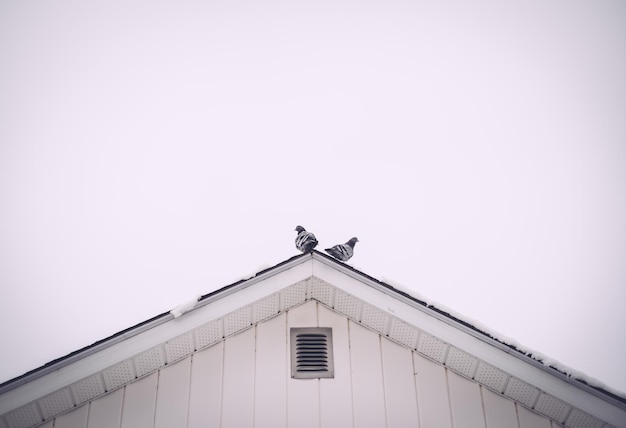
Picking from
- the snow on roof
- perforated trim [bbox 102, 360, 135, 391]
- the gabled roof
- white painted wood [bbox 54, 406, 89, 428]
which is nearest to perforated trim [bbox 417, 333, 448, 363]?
the gabled roof

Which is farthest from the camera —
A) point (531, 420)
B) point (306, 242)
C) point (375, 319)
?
point (306, 242)

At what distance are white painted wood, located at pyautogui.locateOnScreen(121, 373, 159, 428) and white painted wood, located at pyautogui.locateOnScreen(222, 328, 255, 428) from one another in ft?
1.85

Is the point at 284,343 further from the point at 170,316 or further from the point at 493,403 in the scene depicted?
the point at 493,403

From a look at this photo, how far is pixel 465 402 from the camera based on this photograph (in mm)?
4770

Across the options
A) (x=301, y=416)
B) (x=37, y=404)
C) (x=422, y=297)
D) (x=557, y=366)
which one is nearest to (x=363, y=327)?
(x=422, y=297)

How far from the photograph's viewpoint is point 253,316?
5.11m

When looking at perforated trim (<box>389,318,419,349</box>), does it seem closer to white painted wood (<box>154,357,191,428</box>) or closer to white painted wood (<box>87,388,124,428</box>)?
white painted wood (<box>154,357,191,428</box>)

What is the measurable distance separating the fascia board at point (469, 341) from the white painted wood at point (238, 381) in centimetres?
86

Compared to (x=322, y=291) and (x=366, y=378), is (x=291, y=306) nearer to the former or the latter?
(x=322, y=291)

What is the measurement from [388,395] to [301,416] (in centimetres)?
72

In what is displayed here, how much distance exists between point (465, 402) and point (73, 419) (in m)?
3.08

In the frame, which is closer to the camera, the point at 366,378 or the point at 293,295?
the point at 366,378

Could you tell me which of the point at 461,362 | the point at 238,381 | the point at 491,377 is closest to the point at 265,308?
the point at 238,381

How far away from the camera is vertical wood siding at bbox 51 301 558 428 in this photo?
461cm
